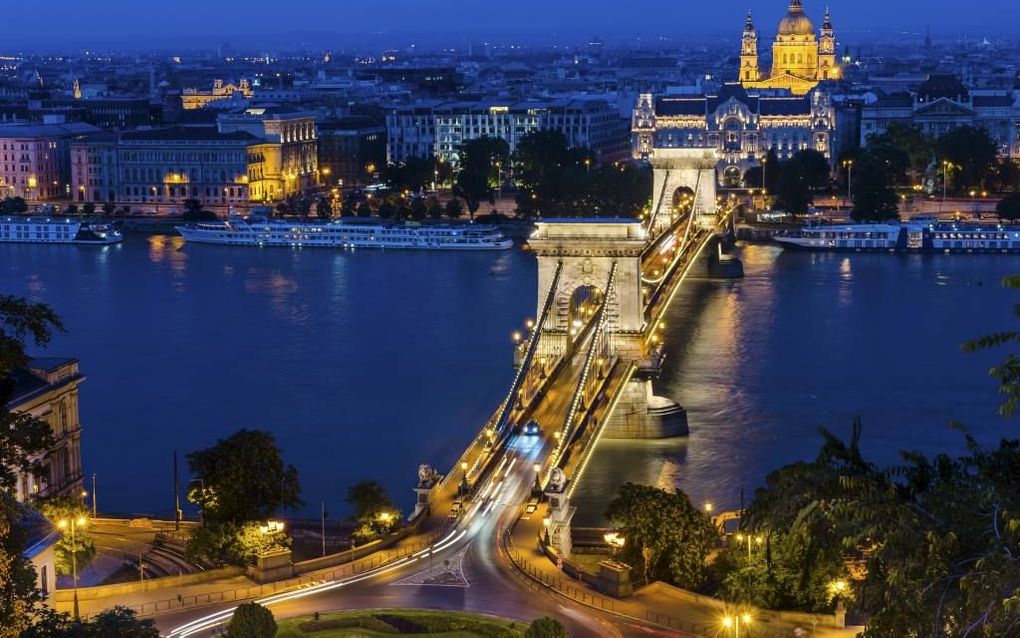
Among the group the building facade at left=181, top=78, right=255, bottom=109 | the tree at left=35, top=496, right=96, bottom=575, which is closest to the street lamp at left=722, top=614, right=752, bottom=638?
the tree at left=35, top=496, right=96, bottom=575

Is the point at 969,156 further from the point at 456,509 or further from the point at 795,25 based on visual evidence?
the point at 456,509

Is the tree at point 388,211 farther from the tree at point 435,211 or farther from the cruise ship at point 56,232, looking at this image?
the cruise ship at point 56,232

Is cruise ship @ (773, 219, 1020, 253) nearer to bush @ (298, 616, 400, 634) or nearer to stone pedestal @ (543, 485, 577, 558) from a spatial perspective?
stone pedestal @ (543, 485, 577, 558)

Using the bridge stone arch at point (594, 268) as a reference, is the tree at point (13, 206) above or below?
below

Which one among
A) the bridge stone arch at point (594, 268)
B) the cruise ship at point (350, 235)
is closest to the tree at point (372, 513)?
the bridge stone arch at point (594, 268)

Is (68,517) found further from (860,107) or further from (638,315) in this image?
(860,107)

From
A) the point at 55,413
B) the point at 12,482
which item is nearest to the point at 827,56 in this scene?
the point at 55,413

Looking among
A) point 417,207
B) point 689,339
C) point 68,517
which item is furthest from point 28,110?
point 68,517
